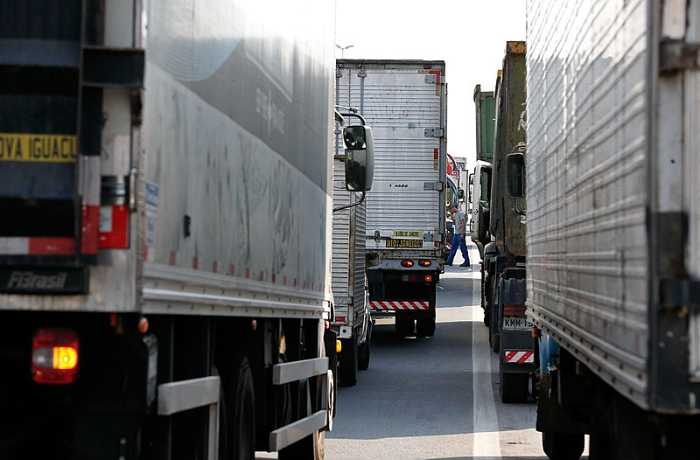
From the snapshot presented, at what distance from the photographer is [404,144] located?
24.1 m

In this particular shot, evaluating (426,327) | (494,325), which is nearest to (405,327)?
(426,327)

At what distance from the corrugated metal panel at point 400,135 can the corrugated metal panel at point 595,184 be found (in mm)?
13871

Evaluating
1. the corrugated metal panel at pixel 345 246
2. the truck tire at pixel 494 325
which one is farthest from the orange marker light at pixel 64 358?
the truck tire at pixel 494 325

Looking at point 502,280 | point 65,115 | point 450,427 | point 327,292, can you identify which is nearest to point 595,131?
point 65,115

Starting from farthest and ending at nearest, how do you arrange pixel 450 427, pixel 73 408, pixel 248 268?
pixel 450 427
pixel 248 268
pixel 73 408

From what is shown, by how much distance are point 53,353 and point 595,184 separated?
2636 mm

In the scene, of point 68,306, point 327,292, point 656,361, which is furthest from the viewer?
point 327,292

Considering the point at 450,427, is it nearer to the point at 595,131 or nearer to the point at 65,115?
the point at 595,131

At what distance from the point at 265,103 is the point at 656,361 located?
11.9 ft

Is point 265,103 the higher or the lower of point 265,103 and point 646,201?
the higher

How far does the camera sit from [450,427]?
45.7ft

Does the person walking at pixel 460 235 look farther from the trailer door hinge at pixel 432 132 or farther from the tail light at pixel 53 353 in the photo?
the tail light at pixel 53 353

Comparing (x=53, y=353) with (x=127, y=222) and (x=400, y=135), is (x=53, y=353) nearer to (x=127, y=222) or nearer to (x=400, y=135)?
(x=127, y=222)

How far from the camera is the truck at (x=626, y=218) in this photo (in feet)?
16.1
